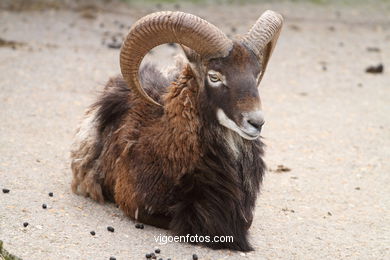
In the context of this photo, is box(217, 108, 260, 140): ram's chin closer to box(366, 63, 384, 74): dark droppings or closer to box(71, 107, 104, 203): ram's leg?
box(71, 107, 104, 203): ram's leg

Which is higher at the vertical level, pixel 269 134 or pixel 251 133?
pixel 251 133

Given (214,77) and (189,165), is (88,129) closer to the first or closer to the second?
(189,165)

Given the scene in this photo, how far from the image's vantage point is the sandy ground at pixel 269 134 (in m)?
7.94

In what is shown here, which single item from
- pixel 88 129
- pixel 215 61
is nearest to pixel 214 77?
pixel 215 61

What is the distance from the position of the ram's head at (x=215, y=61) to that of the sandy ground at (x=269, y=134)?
1.47 m

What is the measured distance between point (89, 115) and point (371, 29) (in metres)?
14.4

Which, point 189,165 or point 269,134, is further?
point 269,134

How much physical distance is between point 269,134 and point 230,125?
4.97 metres

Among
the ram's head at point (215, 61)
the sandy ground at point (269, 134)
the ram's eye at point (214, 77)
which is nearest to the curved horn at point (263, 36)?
the ram's head at point (215, 61)

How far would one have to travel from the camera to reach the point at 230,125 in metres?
7.69

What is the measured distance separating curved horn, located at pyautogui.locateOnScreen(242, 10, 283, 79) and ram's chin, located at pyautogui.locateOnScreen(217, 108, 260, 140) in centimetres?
87

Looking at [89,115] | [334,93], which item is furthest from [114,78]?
[334,93]

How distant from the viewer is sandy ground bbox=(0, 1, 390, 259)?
26.0ft

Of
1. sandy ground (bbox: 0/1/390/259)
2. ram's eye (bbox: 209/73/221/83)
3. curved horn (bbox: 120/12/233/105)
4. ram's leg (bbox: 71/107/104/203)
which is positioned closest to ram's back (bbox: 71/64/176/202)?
ram's leg (bbox: 71/107/104/203)
